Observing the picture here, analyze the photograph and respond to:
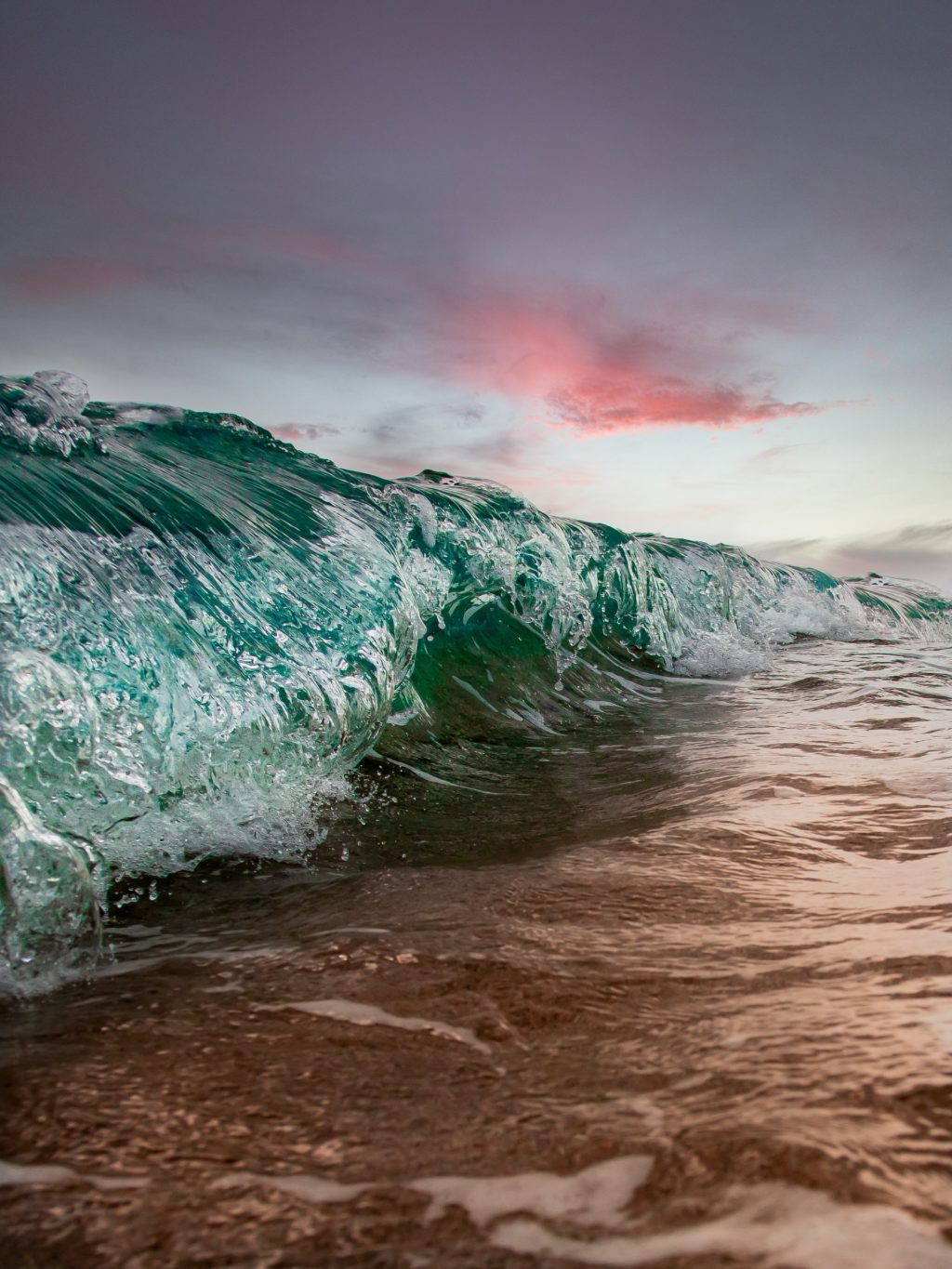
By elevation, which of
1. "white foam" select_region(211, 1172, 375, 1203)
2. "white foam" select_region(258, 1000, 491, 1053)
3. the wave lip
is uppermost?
the wave lip

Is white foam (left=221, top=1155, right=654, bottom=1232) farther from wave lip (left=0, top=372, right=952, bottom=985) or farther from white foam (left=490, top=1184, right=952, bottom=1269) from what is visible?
wave lip (left=0, top=372, right=952, bottom=985)

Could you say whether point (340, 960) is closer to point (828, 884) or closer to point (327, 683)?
point (828, 884)

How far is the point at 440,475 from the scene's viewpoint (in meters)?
6.73

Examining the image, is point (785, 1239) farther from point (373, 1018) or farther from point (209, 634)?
point (209, 634)

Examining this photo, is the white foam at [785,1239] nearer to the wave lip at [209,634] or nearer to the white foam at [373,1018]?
the white foam at [373,1018]

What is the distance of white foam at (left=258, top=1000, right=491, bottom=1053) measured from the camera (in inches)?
51.7

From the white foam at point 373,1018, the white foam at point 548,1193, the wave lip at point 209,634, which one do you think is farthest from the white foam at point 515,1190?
the wave lip at point 209,634

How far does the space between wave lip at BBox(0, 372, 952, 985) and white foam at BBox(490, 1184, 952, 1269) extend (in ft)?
3.98

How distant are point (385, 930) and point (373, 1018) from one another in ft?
1.27

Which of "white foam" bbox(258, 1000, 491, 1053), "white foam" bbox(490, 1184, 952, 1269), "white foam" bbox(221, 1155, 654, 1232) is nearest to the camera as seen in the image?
"white foam" bbox(490, 1184, 952, 1269)

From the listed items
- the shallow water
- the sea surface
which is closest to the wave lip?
the sea surface

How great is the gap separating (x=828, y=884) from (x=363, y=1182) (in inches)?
51.8

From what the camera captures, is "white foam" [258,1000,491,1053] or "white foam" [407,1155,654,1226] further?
"white foam" [258,1000,491,1053]

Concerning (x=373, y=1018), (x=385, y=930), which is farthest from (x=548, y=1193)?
(x=385, y=930)
